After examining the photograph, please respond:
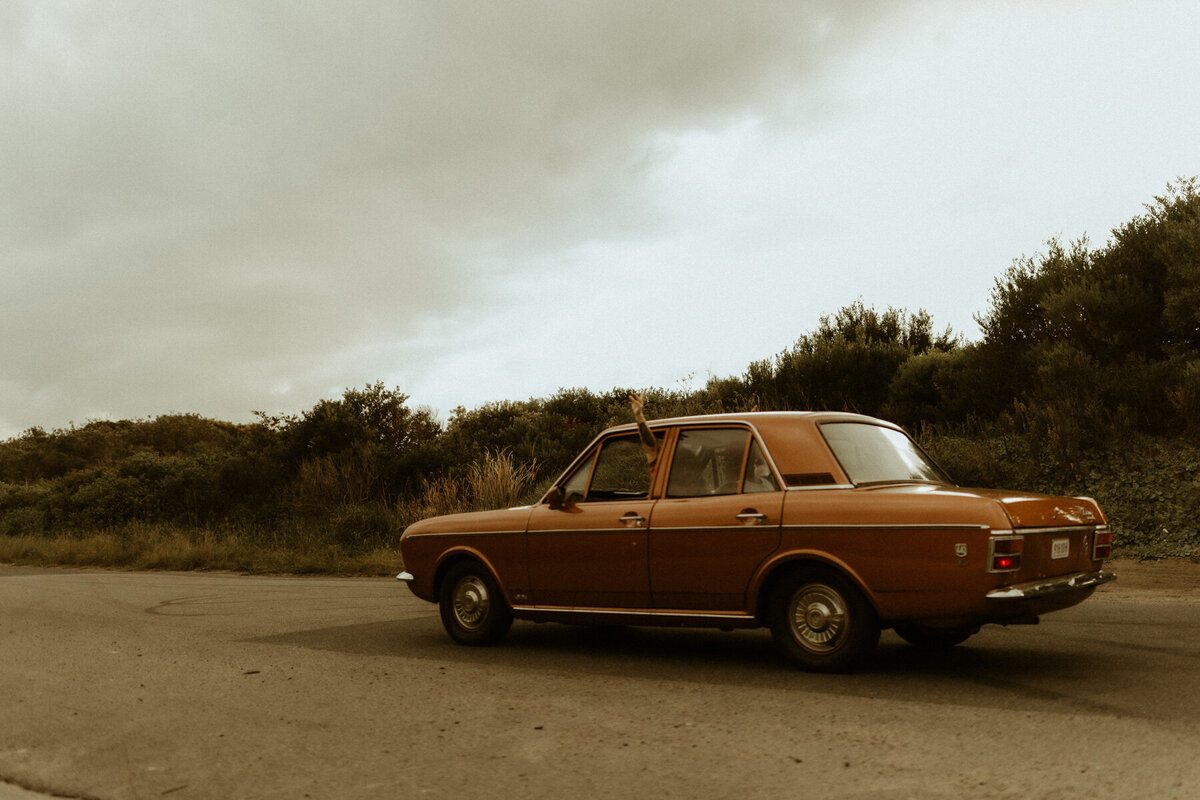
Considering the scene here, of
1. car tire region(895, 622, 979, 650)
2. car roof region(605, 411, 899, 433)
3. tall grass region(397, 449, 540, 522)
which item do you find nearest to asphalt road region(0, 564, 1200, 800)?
car tire region(895, 622, 979, 650)

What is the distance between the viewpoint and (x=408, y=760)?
15.8ft

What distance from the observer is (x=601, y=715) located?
5645 mm

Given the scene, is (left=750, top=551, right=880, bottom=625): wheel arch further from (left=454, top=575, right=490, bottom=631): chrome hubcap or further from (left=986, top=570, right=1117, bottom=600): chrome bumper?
(left=454, top=575, right=490, bottom=631): chrome hubcap

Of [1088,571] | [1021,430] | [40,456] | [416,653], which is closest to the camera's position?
[1088,571]

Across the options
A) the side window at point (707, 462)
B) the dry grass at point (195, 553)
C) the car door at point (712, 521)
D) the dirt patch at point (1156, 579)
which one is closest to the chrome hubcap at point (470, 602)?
the car door at point (712, 521)

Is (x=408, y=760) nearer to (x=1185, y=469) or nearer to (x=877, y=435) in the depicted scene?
(x=877, y=435)

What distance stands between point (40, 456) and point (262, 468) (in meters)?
46.4

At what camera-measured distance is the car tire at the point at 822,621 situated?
623cm

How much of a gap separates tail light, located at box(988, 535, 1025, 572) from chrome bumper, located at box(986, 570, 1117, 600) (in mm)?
122

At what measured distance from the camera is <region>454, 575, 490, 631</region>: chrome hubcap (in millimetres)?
8289

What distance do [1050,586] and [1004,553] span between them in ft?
1.64

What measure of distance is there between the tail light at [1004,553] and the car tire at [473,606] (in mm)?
3840

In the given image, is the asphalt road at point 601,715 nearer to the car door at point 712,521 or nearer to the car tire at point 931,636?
the car tire at point 931,636

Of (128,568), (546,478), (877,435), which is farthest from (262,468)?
(877,435)
